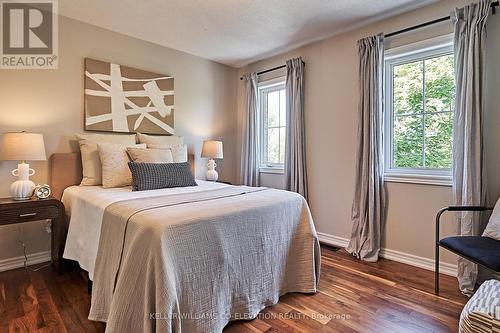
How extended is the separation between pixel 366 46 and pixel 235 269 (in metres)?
2.52

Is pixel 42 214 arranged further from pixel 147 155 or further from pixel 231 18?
Answer: pixel 231 18

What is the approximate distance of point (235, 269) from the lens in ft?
A: 5.57

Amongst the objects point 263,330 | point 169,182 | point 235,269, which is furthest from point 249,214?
point 169,182

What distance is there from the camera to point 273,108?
4.02 m

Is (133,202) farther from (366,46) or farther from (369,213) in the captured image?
(366,46)

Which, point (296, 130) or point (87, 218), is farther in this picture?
point (296, 130)

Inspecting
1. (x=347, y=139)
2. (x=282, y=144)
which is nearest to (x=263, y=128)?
(x=282, y=144)

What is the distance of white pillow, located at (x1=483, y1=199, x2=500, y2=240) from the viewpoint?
6.37 ft

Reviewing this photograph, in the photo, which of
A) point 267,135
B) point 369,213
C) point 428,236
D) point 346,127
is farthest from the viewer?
point 267,135

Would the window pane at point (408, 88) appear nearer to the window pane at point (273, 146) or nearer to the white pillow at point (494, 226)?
the white pillow at point (494, 226)

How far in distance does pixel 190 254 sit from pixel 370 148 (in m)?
2.10

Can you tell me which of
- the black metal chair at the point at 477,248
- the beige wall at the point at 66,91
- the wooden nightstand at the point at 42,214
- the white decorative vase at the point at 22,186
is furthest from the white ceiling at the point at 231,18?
the black metal chair at the point at 477,248

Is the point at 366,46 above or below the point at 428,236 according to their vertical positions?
above

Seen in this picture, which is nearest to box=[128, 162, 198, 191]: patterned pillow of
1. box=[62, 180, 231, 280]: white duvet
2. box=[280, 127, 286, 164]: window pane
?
box=[62, 180, 231, 280]: white duvet
